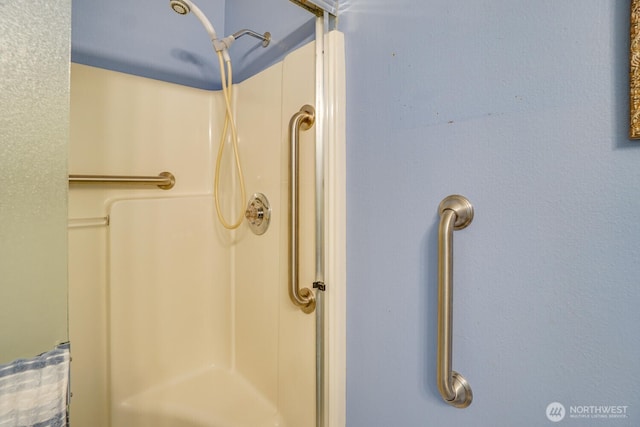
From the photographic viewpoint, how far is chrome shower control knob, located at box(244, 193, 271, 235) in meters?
1.21

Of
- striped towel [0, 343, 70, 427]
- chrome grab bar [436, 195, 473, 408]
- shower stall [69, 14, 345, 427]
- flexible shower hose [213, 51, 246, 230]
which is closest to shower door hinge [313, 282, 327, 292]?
shower stall [69, 14, 345, 427]

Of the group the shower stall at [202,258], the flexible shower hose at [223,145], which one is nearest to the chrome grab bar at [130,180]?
the shower stall at [202,258]

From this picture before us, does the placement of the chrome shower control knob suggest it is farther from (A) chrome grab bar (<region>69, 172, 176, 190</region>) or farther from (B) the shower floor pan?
(B) the shower floor pan

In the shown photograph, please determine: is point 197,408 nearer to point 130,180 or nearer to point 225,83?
point 130,180

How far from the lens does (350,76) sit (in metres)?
0.88

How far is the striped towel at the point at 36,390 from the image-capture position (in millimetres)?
419

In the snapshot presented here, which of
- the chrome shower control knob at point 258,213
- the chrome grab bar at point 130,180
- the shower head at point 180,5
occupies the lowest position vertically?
the chrome shower control knob at point 258,213

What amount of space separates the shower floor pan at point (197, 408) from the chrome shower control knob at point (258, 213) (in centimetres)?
68

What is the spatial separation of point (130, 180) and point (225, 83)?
0.56m

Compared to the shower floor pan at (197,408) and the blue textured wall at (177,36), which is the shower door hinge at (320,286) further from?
the blue textured wall at (177,36)

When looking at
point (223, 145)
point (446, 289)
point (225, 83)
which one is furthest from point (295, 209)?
point (225, 83)

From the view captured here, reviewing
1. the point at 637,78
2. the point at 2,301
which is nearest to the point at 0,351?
the point at 2,301

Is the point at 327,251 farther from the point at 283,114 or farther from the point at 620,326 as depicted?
the point at 620,326

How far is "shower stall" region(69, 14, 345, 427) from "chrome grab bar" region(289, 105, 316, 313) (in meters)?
0.02
